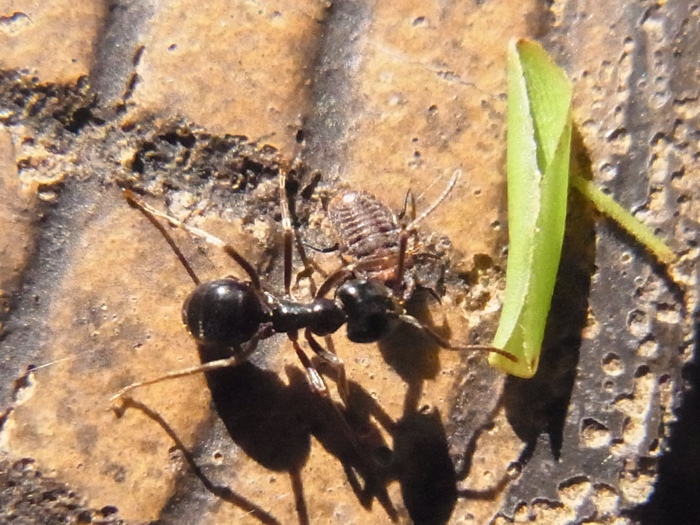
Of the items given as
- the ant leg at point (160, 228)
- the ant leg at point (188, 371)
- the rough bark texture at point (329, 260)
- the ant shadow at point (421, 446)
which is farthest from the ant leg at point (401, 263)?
the ant leg at point (160, 228)

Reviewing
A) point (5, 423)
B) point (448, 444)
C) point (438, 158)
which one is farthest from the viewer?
point (438, 158)

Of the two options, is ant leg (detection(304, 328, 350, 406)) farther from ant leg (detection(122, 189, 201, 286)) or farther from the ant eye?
ant leg (detection(122, 189, 201, 286))

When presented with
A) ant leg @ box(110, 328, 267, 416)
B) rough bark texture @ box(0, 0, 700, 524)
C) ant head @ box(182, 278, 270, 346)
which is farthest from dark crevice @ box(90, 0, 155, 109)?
ant leg @ box(110, 328, 267, 416)

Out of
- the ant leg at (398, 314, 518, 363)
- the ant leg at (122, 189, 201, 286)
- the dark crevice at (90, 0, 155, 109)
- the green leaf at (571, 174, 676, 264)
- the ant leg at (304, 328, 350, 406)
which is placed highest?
the green leaf at (571, 174, 676, 264)

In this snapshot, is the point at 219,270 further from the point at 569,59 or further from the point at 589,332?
the point at 569,59

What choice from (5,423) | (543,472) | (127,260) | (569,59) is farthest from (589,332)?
(5,423)

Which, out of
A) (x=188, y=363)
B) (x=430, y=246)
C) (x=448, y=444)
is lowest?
(x=188, y=363)
